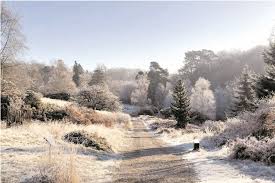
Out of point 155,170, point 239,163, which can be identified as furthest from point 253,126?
point 155,170

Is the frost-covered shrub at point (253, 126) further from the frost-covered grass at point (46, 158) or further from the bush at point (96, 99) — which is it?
the bush at point (96, 99)

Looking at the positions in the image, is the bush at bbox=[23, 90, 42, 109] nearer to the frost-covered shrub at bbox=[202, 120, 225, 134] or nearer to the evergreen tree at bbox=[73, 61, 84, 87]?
the frost-covered shrub at bbox=[202, 120, 225, 134]

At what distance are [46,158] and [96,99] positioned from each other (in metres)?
53.4

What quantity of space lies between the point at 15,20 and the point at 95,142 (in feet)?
53.0

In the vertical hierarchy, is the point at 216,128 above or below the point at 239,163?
above

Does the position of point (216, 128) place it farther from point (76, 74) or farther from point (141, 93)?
point (76, 74)

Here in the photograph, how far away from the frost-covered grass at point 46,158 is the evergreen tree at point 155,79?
97.6 meters

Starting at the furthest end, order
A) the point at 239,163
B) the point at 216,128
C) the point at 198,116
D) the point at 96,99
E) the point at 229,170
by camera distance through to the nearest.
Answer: the point at 198,116, the point at 96,99, the point at 216,128, the point at 239,163, the point at 229,170

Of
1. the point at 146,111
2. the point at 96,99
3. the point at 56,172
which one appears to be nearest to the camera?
the point at 56,172

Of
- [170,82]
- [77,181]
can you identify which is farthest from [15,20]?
[170,82]

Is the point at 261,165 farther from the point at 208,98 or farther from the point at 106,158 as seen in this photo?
the point at 208,98

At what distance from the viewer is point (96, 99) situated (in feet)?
211

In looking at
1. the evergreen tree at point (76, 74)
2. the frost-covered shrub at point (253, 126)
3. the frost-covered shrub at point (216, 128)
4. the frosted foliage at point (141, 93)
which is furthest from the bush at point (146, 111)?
the frost-covered shrub at point (253, 126)

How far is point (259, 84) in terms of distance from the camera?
97.9 feet
